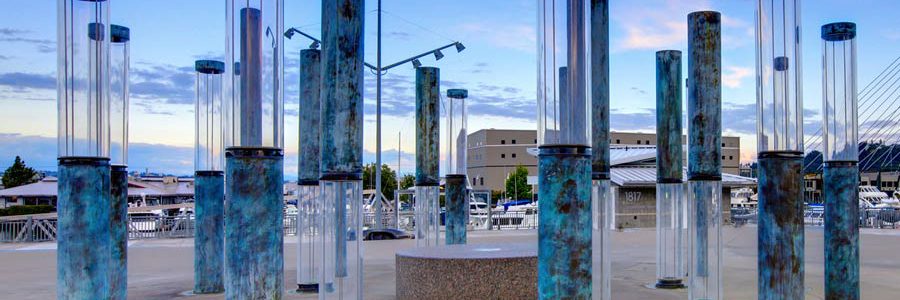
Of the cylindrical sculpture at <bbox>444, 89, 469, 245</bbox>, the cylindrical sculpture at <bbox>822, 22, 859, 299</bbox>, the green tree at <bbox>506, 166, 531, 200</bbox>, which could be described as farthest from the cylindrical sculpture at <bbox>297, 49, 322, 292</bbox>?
the green tree at <bbox>506, 166, 531, 200</bbox>

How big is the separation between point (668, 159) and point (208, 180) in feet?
23.7

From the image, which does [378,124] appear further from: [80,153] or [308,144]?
[80,153]

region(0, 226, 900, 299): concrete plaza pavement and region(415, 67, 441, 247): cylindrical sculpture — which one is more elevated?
region(415, 67, 441, 247): cylindrical sculpture

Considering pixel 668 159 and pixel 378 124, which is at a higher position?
pixel 378 124

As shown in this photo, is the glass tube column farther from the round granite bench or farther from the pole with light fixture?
the pole with light fixture

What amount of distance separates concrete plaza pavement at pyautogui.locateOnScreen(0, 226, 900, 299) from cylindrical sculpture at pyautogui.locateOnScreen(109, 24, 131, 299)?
1.58 meters

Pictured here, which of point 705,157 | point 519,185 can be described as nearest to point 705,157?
point 705,157

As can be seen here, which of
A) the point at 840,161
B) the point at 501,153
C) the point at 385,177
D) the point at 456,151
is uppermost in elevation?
the point at 501,153

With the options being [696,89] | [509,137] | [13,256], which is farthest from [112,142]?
[509,137]

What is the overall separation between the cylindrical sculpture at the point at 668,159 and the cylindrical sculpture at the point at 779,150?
12.0 ft

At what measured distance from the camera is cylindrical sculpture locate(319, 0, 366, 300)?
9094mm

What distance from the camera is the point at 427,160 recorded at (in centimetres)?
1636

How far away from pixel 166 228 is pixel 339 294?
846 inches

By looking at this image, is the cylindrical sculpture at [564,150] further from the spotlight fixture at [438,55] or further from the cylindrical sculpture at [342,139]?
the spotlight fixture at [438,55]
